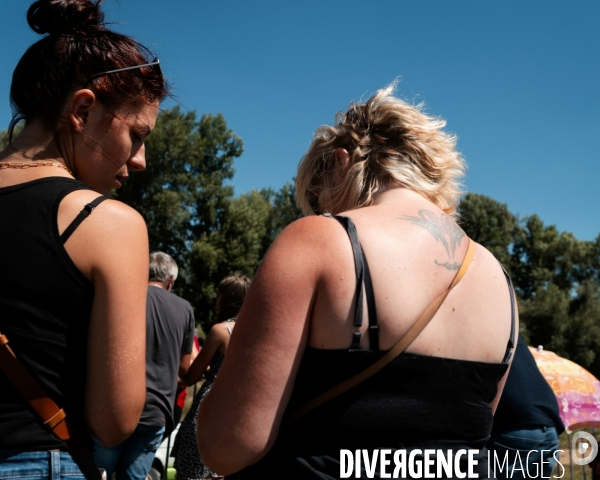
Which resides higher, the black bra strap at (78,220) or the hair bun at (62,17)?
the hair bun at (62,17)

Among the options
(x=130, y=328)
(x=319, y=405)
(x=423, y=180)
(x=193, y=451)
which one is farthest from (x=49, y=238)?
(x=193, y=451)

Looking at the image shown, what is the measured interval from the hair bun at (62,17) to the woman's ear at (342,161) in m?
0.83

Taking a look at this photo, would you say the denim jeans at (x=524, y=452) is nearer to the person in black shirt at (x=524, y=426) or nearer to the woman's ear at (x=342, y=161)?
the person in black shirt at (x=524, y=426)

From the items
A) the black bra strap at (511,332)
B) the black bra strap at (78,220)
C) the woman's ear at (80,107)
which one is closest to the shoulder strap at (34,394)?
the black bra strap at (78,220)

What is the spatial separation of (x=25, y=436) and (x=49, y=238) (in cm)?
45

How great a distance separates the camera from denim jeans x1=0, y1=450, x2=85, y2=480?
1.30m

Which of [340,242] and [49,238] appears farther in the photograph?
[340,242]

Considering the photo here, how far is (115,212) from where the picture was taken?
4.60 ft

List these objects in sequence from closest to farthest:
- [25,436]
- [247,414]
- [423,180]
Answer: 1. [25,436]
2. [247,414]
3. [423,180]

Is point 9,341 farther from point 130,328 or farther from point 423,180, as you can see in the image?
point 423,180

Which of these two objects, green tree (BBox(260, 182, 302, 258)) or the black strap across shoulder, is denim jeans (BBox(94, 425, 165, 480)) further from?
green tree (BBox(260, 182, 302, 258))

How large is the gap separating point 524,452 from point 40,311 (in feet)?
8.46

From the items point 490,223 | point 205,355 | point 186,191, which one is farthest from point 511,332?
point 490,223

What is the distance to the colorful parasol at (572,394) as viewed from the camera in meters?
4.46
